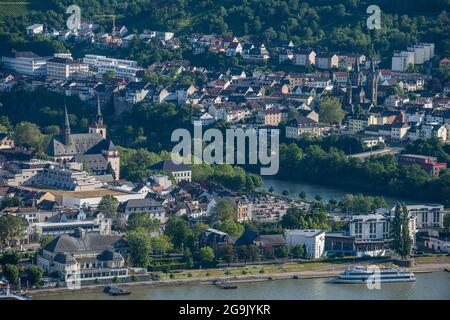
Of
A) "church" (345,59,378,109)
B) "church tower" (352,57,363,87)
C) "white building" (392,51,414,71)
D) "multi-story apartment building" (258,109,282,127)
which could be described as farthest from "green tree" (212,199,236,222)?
"white building" (392,51,414,71)

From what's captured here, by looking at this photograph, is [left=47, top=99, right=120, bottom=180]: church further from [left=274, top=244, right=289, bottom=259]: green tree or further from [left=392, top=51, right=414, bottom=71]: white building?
[left=392, top=51, right=414, bottom=71]: white building

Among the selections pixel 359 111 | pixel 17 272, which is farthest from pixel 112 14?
pixel 17 272

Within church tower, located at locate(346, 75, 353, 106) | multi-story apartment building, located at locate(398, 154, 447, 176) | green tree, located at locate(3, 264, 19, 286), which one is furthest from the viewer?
→ church tower, located at locate(346, 75, 353, 106)

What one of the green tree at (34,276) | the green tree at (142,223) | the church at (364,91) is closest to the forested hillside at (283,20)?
the church at (364,91)

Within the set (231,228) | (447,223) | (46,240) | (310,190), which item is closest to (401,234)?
(447,223)

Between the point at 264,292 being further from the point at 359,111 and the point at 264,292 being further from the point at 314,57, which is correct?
the point at 314,57

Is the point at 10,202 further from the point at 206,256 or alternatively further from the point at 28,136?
the point at 28,136

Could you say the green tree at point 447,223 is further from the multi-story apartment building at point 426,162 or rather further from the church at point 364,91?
the church at point 364,91
